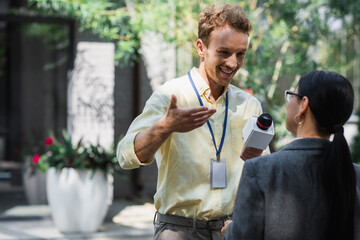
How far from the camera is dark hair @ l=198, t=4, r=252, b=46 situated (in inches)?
89.7

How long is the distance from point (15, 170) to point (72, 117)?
100 inches

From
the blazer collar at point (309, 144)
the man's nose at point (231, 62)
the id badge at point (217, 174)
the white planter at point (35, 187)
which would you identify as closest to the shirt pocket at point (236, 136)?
the id badge at point (217, 174)

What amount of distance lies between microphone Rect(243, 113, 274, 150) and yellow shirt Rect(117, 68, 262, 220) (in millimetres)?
282

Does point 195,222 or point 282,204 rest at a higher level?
point 282,204

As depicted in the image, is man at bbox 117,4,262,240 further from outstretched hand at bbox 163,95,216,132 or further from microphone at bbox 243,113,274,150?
outstretched hand at bbox 163,95,216,132

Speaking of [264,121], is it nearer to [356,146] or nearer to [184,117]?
[184,117]

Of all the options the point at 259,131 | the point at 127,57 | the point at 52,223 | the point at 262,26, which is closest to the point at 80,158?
the point at 52,223

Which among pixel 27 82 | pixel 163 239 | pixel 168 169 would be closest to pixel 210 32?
pixel 168 169

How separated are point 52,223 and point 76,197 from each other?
107 centimetres

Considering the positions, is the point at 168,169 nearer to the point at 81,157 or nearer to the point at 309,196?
the point at 309,196

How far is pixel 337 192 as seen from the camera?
1.70 m

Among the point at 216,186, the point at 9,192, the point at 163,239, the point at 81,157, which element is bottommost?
the point at 9,192

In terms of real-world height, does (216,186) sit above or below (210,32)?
below

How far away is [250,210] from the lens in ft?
5.65
